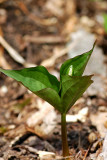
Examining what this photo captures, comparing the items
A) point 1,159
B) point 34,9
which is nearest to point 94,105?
point 1,159

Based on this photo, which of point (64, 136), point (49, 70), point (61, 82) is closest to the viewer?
point (61, 82)

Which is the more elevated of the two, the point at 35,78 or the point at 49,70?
the point at 49,70

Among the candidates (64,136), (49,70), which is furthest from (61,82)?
(49,70)

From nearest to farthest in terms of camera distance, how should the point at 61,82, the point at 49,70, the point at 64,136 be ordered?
1. the point at 61,82
2. the point at 64,136
3. the point at 49,70

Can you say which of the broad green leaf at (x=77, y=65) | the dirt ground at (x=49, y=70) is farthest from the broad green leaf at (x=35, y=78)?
the dirt ground at (x=49, y=70)

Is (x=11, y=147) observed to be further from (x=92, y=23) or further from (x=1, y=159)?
(x=92, y=23)

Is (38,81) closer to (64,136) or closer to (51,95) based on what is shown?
(51,95)

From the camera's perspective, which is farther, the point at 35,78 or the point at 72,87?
the point at 35,78
